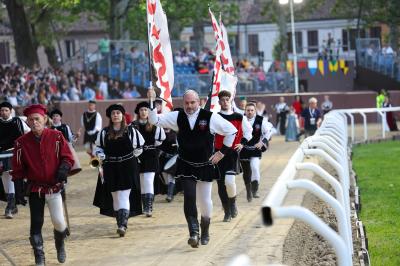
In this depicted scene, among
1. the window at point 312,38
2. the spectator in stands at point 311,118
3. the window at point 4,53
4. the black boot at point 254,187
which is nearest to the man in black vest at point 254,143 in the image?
the black boot at point 254,187

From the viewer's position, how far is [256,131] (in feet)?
59.4

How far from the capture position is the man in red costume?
1169 cm

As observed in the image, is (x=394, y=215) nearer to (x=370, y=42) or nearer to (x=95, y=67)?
(x=95, y=67)

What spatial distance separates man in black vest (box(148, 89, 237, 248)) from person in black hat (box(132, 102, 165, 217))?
9.84ft

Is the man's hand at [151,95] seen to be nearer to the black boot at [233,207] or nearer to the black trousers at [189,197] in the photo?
the black trousers at [189,197]

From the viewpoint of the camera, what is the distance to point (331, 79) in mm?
54281

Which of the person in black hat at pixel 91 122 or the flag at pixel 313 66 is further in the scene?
the flag at pixel 313 66

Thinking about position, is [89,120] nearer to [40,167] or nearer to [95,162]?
[95,162]

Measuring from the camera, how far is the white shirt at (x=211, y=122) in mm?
12844

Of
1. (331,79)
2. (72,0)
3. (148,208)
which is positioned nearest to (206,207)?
(148,208)

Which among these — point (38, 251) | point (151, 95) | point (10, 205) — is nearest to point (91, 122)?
point (10, 205)

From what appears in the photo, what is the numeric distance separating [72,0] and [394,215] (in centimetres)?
2200

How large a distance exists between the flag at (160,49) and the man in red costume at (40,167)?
9.15ft

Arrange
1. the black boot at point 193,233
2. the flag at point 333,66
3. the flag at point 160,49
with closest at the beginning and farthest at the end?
the black boot at point 193,233
the flag at point 160,49
the flag at point 333,66
